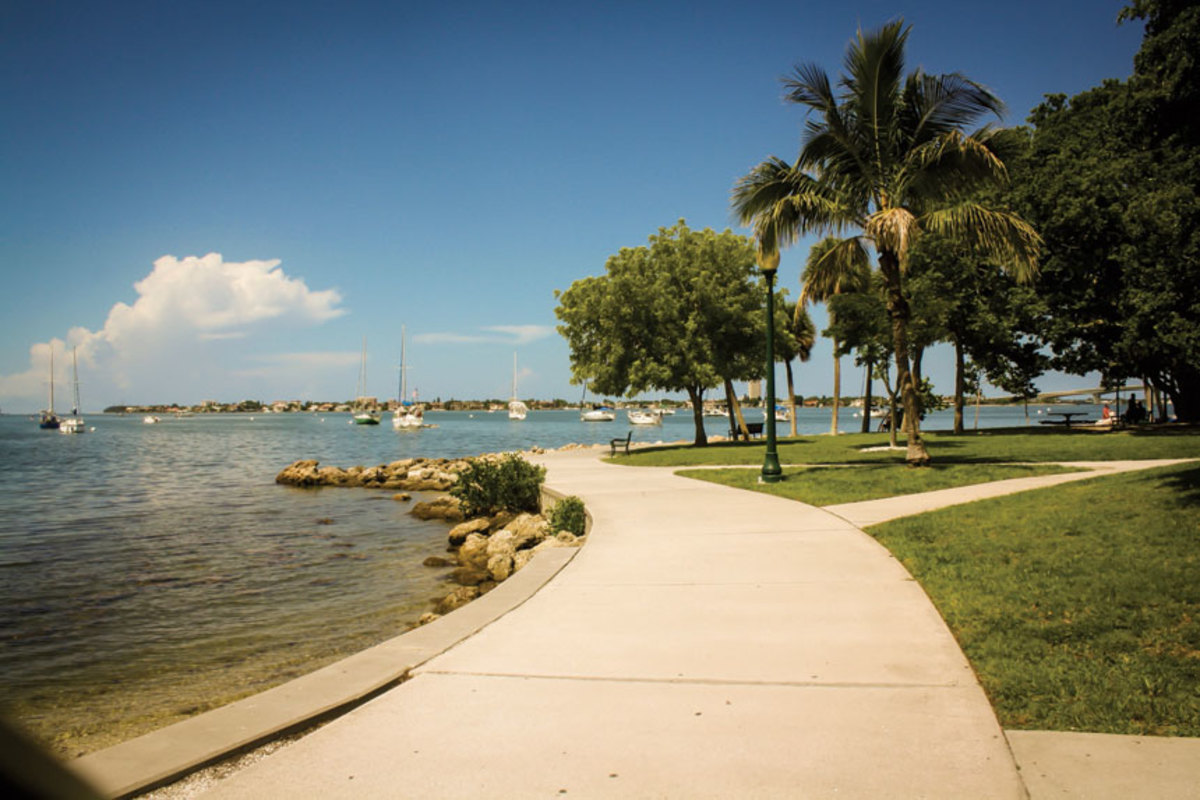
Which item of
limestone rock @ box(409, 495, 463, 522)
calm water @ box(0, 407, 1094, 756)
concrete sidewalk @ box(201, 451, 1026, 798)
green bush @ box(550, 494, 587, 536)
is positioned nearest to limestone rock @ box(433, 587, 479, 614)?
calm water @ box(0, 407, 1094, 756)

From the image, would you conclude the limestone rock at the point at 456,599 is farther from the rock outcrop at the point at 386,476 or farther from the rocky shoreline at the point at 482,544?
the rock outcrop at the point at 386,476

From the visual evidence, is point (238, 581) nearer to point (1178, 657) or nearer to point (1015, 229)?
point (1178, 657)

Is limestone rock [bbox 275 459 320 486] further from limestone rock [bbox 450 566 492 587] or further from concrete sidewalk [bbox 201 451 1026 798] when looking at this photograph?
concrete sidewalk [bbox 201 451 1026 798]

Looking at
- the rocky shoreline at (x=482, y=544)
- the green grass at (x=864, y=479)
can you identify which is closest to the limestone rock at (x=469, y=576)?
the rocky shoreline at (x=482, y=544)

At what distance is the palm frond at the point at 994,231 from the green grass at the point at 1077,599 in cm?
668

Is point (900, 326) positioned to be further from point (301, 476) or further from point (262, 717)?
point (301, 476)

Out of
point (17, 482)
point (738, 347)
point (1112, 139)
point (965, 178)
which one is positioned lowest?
point (17, 482)

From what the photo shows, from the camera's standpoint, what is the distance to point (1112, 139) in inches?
1283

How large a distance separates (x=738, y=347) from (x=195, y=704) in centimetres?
2736

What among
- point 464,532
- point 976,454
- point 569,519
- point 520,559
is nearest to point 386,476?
point 464,532

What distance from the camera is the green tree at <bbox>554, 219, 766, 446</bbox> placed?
2950cm

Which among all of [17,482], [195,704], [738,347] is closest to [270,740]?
[195,704]

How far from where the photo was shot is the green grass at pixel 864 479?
14.1m

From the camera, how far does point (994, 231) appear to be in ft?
52.1
